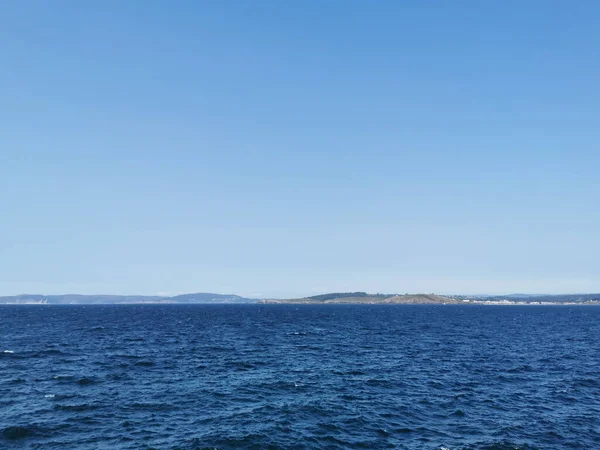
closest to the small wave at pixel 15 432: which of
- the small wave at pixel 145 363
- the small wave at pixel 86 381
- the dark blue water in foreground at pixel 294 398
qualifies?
the dark blue water in foreground at pixel 294 398

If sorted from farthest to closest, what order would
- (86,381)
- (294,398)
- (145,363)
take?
(145,363) < (86,381) < (294,398)

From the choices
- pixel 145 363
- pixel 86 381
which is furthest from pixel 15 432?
pixel 145 363

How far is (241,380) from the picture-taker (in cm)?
5866

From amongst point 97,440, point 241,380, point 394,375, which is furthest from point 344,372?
point 97,440

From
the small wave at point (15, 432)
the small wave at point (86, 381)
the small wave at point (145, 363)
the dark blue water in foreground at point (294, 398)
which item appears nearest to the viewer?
the small wave at point (15, 432)

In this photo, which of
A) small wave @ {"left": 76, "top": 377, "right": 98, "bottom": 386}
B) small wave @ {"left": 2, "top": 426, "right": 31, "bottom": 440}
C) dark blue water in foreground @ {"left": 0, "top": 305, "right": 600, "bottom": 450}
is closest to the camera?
small wave @ {"left": 2, "top": 426, "right": 31, "bottom": 440}

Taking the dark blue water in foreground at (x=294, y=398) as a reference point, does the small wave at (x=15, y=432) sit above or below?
above

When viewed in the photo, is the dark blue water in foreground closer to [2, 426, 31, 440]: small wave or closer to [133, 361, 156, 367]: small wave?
[2, 426, 31, 440]: small wave

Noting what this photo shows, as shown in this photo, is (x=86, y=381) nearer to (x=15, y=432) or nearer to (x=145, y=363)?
(x=145, y=363)

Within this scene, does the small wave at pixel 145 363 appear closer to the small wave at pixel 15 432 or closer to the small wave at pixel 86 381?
the small wave at pixel 86 381

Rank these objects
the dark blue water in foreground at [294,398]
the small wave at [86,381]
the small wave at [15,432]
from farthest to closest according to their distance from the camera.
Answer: the small wave at [86,381] → the dark blue water in foreground at [294,398] → the small wave at [15,432]

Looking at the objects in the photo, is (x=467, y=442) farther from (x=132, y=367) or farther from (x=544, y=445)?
(x=132, y=367)

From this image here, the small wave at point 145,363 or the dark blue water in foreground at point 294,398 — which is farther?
the small wave at point 145,363

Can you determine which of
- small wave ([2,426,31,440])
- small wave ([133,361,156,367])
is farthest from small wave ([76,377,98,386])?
small wave ([2,426,31,440])
